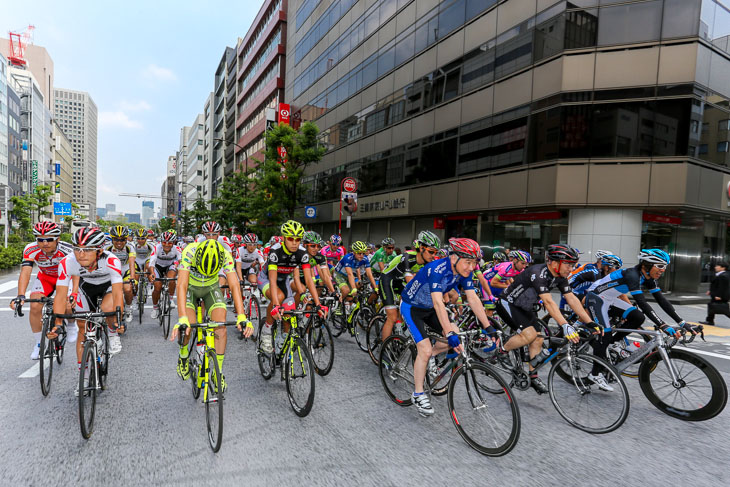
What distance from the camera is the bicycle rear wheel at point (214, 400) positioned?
11.4 feet

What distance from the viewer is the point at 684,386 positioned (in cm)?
437

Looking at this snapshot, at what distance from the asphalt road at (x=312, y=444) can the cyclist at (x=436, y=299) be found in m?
0.53

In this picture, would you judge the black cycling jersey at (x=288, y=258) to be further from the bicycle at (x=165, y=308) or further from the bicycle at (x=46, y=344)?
the bicycle at (x=165, y=308)

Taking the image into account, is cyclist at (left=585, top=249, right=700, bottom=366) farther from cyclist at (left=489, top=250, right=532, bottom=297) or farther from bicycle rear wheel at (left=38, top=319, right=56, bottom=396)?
bicycle rear wheel at (left=38, top=319, right=56, bottom=396)

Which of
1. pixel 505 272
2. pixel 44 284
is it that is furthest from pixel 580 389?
pixel 44 284

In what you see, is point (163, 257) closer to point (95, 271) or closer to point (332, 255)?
point (95, 271)

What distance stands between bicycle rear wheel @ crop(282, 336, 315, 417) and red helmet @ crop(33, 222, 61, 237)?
11.6ft

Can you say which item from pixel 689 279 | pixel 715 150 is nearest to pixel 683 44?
pixel 715 150

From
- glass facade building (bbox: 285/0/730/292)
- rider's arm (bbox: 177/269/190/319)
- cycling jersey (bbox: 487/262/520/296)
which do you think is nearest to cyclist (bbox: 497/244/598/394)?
cycling jersey (bbox: 487/262/520/296)

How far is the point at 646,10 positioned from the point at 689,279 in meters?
11.2

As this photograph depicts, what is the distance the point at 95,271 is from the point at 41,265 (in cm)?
137

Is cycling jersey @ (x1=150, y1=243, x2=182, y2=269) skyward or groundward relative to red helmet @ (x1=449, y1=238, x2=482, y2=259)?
groundward

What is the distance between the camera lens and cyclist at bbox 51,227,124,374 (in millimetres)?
4312

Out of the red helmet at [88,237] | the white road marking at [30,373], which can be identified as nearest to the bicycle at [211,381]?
the red helmet at [88,237]
